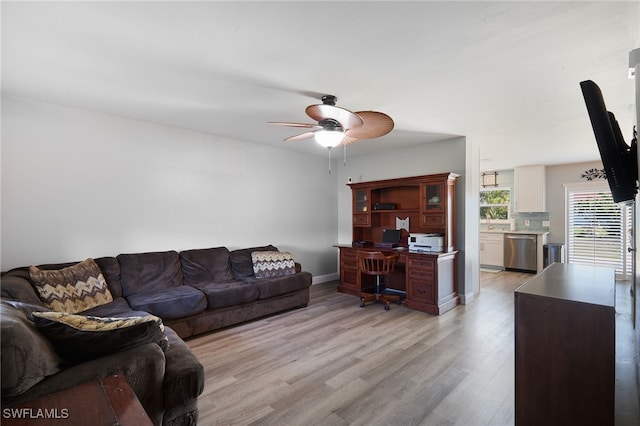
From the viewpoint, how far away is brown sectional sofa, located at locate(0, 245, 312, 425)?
1.21m

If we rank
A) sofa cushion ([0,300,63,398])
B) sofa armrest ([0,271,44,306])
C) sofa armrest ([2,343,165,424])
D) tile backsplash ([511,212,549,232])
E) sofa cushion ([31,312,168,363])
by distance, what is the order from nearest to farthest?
1. sofa cushion ([0,300,63,398])
2. sofa armrest ([2,343,165,424])
3. sofa cushion ([31,312,168,363])
4. sofa armrest ([0,271,44,306])
5. tile backsplash ([511,212,549,232])

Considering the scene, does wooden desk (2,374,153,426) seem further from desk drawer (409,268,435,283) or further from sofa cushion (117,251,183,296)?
desk drawer (409,268,435,283)

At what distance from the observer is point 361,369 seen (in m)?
2.52

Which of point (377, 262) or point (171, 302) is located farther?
point (377, 262)

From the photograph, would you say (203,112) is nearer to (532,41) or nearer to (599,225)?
(532,41)

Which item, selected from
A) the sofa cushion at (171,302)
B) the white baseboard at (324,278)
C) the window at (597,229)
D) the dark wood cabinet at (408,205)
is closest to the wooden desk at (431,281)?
the dark wood cabinet at (408,205)

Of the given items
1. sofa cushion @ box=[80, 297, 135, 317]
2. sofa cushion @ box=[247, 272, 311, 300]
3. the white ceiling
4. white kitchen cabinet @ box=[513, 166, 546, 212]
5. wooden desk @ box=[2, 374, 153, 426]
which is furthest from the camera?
white kitchen cabinet @ box=[513, 166, 546, 212]

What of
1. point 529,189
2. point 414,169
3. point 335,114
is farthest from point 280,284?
point 529,189

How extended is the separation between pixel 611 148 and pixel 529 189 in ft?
21.0

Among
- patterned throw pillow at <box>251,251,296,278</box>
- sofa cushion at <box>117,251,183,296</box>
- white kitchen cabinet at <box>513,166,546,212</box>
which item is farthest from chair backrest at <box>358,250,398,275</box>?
white kitchen cabinet at <box>513,166,546,212</box>

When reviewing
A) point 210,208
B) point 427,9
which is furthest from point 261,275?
point 427,9

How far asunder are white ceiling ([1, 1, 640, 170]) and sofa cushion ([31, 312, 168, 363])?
1722 mm

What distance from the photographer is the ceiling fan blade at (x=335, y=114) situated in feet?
8.01

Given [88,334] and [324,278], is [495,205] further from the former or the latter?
[88,334]
